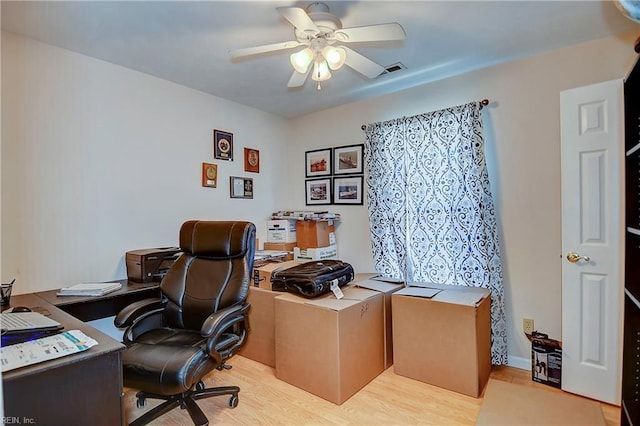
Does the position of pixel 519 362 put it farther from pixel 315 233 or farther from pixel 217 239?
pixel 217 239

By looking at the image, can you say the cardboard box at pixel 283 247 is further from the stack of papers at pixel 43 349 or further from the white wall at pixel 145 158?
the stack of papers at pixel 43 349

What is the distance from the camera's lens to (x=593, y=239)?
2150mm

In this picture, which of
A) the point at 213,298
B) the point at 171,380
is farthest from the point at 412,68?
the point at 171,380

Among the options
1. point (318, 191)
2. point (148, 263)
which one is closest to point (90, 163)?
point (148, 263)

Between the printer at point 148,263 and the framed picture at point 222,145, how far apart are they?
112 cm

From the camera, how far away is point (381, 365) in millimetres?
2570

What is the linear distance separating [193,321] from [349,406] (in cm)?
116

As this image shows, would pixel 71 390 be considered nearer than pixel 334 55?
Yes

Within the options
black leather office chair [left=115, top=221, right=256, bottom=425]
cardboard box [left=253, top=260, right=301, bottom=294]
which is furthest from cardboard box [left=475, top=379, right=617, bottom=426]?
cardboard box [left=253, top=260, right=301, bottom=294]

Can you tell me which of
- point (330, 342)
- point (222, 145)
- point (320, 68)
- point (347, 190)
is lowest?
point (330, 342)

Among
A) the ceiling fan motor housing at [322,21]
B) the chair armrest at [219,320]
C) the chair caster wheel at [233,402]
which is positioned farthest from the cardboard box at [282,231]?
the ceiling fan motor housing at [322,21]

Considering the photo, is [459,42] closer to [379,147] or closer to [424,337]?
[379,147]

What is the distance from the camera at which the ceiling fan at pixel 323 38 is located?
64.9 inches

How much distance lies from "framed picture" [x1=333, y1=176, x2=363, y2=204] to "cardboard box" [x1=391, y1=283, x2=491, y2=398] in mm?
1240
